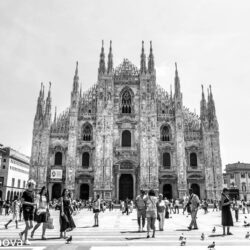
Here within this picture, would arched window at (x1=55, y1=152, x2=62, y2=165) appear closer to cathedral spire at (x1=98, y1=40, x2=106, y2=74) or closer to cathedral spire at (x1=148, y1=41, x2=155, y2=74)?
cathedral spire at (x1=98, y1=40, x2=106, y2=74)

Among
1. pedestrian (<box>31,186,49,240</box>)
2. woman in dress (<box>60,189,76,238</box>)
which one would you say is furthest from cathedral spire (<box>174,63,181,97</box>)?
pedestrian (<box>31,186,49,240</box>)

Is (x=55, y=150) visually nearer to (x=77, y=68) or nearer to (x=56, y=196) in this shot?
(x=56, y=196)

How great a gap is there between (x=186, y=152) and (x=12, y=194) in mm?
38193

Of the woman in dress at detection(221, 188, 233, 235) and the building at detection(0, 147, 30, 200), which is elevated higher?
the building at detection(0, 147, 30, 200)

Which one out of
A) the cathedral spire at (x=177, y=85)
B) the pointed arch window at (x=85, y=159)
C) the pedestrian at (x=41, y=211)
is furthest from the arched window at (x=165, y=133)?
the pedestrian at (x=41, y=211)

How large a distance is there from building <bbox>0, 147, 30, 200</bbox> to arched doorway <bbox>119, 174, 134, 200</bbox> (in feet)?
88.8

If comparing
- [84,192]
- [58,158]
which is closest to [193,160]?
[84,192]

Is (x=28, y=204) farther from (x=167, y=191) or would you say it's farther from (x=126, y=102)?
(x=126, y=102)

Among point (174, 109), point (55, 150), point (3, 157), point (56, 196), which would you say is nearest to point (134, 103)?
point (174, 109)

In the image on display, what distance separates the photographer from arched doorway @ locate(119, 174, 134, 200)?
38438 mm

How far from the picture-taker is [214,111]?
40.7m

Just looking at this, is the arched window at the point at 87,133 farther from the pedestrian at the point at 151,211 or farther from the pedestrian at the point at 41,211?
the pedestrian at the point at 41,211

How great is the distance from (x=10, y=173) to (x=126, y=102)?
31.4 meters

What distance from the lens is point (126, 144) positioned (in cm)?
3994
